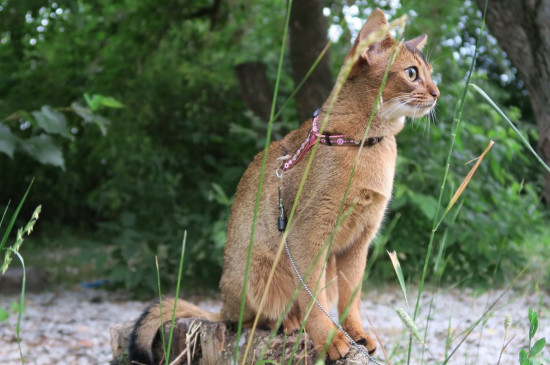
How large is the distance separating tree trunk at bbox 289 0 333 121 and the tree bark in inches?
14.4

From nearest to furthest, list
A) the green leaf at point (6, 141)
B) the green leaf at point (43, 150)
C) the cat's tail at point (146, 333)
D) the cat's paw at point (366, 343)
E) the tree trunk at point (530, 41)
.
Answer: the cat's paw at point (366, 343) < the cat's tail at point (146, 333) < the tree trunk at point (530, 41) < the green leaf at point (6, 141) < the green leaf at point (43, 150)

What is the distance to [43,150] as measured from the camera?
13.1 feet

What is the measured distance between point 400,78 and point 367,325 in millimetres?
3025

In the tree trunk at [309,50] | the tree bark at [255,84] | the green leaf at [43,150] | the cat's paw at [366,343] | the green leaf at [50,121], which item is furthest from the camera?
the tree bark at [255,84]

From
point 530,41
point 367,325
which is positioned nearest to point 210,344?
point 530,41

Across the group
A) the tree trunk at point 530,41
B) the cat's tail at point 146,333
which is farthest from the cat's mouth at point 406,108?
the tree trunk at point 530,41

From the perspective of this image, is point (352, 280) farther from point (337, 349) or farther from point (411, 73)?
point (411, 73)

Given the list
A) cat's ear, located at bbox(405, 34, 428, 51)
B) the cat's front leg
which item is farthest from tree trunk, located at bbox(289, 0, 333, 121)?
the cat's front leg

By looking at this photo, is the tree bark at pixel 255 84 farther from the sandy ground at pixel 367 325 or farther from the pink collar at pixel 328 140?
the pink collar at pixel 328 140

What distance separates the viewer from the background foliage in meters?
5.35

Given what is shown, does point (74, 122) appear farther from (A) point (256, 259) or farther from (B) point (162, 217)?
(A) point (256, 259)

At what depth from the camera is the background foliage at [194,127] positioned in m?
5.35

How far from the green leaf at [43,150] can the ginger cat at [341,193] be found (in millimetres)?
2087

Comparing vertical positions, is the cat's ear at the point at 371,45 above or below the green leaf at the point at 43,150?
above
